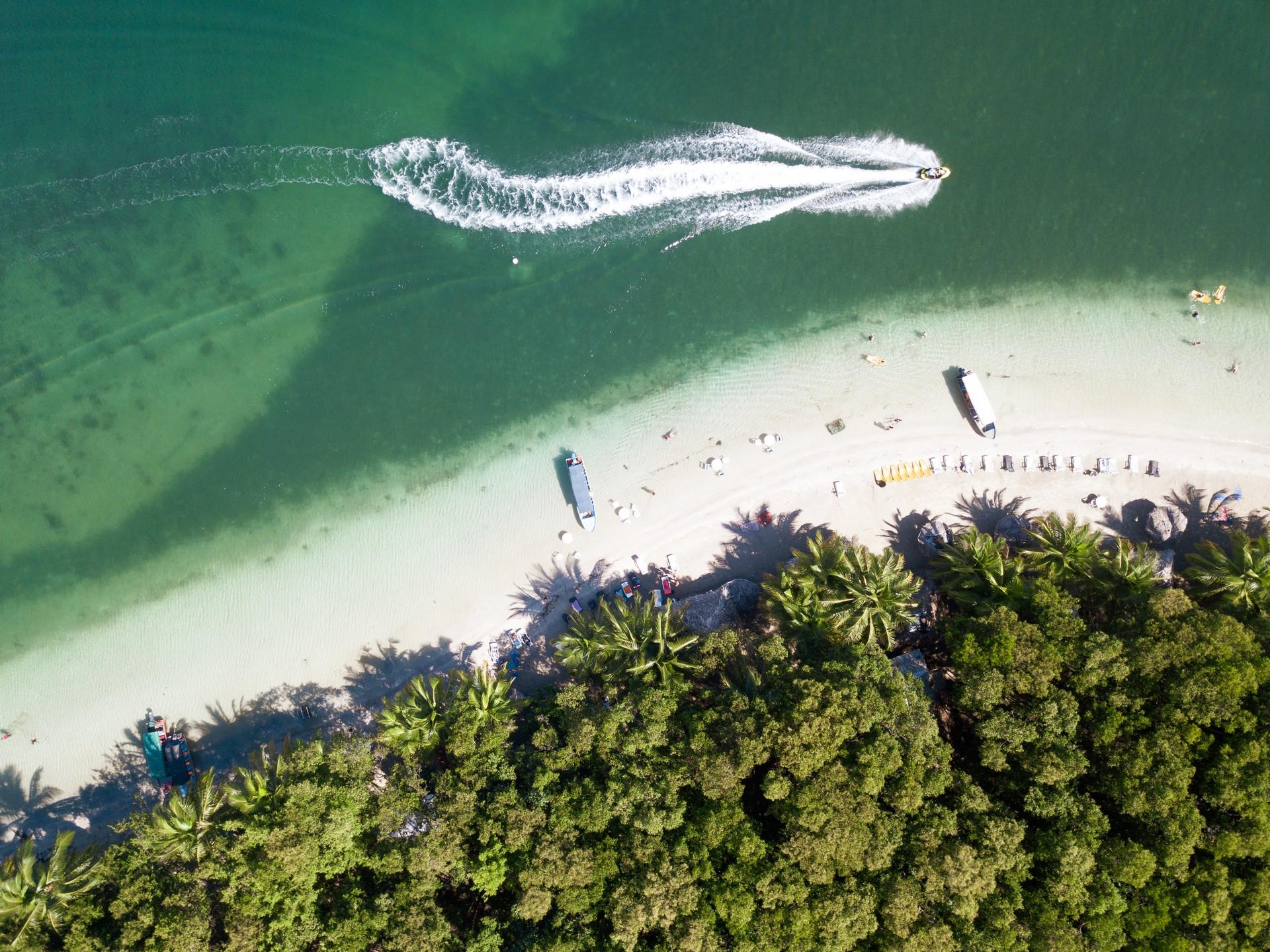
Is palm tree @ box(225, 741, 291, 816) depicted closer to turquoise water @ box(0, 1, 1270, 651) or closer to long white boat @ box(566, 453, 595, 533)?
turquoise water @ box(0, 1, 1270, 651)

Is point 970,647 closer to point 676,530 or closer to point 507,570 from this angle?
point 676,530

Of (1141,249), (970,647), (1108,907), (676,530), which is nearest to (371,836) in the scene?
(676,530)

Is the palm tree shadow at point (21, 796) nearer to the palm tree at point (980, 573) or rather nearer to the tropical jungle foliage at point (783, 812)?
the tropical jungle foliage at point (783, 812)

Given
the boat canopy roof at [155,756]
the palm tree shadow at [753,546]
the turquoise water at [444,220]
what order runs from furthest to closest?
the turquoise water at [444,220] < the palm tree shadow at [753,546] < the boat canopy roof at [155,756]

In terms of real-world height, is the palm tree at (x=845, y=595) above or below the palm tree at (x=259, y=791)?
above

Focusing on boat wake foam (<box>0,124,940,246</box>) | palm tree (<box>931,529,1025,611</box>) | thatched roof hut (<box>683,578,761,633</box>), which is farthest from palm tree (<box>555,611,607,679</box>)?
boat wake foam (<box>0,124,940,246</box>)

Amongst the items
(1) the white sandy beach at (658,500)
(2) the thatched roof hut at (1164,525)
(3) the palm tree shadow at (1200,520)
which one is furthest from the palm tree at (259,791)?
(3) the palm tree shadow at (1200,520)

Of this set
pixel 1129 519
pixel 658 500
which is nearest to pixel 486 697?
pixel 658 500

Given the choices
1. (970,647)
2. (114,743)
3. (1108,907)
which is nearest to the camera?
(1108,907)
